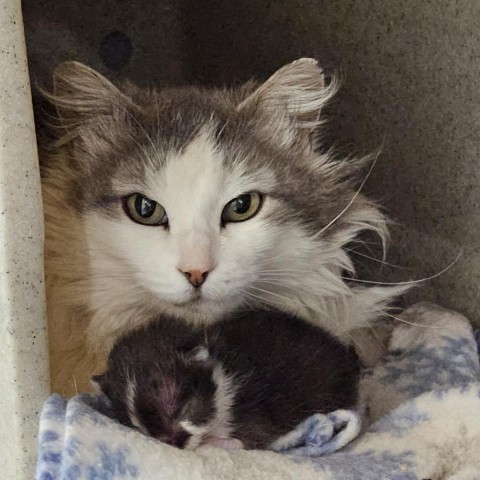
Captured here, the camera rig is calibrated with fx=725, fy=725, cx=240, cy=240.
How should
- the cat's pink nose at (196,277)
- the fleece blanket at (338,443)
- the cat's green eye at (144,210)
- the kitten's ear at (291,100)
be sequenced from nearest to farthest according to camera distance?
the fleece blanket at (338,443), the cat's pink nose at (196,277), the cat's green eye at (144,210), the kitten's ear at (291,100)

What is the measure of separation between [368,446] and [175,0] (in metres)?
1.59

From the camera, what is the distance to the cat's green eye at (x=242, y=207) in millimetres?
1338

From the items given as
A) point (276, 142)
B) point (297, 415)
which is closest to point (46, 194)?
point (276, 142)

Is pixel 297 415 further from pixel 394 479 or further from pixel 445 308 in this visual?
pixel 445 308

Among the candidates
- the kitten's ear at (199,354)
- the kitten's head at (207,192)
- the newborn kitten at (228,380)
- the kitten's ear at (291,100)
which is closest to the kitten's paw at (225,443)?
the newborn kitten at (228,380)

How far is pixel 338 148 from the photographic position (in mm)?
1824

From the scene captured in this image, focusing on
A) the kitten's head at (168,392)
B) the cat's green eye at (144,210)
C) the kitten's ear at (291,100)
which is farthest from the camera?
the kitten's ear at (291,100)

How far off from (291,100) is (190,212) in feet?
1.27

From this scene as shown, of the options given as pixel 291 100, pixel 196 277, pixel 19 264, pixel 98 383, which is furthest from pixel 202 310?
pixel 291 100

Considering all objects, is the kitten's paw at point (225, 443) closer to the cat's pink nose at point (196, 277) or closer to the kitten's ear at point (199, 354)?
the kitten's ear at point (199, 354)

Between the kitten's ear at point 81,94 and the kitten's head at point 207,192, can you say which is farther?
the kitten's ear at point 81,94

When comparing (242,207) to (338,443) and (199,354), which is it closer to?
(199,354)

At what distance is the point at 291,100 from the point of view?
58.9 inches

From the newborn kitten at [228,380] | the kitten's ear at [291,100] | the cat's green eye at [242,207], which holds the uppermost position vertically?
the kitten's ear at [291,100]
